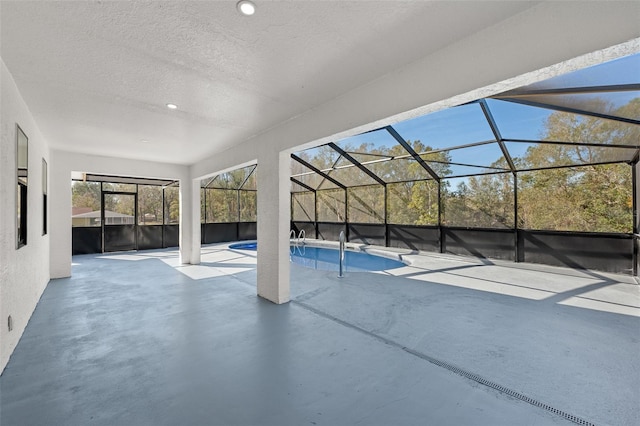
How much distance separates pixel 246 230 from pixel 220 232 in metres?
1.22

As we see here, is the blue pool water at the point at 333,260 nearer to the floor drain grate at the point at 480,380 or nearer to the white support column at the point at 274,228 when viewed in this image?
the white support column at the point at 274,228

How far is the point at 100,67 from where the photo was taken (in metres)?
2.68

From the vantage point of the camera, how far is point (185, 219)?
7645 millimetres

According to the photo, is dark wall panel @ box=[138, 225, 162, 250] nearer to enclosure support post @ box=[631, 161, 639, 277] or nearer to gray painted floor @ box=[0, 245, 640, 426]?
gray painted floor @ box=[0, 245, 640, 426]

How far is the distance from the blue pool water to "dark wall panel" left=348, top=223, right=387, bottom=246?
83 cm

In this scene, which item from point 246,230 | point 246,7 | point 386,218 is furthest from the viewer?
point 246,230

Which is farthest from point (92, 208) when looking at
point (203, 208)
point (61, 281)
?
point (61, 281)

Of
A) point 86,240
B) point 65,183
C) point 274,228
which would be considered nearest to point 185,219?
point 65,183

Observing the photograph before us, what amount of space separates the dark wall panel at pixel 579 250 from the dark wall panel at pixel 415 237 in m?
2.22

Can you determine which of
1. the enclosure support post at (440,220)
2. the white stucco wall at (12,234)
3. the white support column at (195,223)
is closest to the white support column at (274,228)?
the white stucco wall at (12,234)

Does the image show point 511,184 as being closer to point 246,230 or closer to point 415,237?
point 415,237

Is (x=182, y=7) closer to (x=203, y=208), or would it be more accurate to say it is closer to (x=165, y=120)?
(x=165, y=120)

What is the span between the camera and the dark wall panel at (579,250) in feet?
18.6

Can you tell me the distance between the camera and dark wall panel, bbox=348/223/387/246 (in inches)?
396
